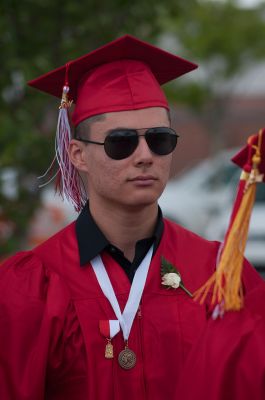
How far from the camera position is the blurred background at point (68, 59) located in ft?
19.4

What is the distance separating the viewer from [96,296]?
3115 mm

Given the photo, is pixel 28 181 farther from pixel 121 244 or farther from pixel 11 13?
pixel 121 244

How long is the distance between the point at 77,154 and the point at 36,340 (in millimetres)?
794

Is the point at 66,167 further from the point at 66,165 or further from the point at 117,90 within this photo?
the point at 117,90

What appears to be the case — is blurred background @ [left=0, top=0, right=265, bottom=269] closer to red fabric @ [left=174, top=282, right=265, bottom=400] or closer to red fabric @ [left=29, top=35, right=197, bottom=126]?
red fabric @ [left=29, top=35, right=197, bottom=126]

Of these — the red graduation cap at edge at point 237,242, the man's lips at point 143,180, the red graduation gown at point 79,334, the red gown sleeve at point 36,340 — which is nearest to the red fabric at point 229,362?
the red graduation cap at edge at point 237,242

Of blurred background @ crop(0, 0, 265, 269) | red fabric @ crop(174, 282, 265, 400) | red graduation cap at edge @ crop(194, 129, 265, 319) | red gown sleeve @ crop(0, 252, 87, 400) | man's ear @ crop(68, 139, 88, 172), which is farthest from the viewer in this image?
blurred background @ crop(0, 0, 265, 269)

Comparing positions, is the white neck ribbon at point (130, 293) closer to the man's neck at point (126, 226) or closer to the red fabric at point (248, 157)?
the man's neck at point (126, 226)

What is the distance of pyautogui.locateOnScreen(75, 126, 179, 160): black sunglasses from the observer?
3059 mm

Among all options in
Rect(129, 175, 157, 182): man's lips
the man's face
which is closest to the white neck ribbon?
the man's face

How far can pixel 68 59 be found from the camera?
6.17m

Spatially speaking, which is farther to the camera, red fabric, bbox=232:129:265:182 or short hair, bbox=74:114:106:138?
short hair, bbox=74:114:106:138

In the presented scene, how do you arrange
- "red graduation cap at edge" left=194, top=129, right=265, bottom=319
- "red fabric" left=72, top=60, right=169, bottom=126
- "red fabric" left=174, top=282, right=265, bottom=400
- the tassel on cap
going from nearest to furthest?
"red fabric" left=174, top=282, right=265, bottom=400, "red graduation cap at edge" left=194, top=129, right=265, bottom=319, "red fabric" left=72, top=60, right=169, bottom=126, the tassel on cap

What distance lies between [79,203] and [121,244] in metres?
0.39
